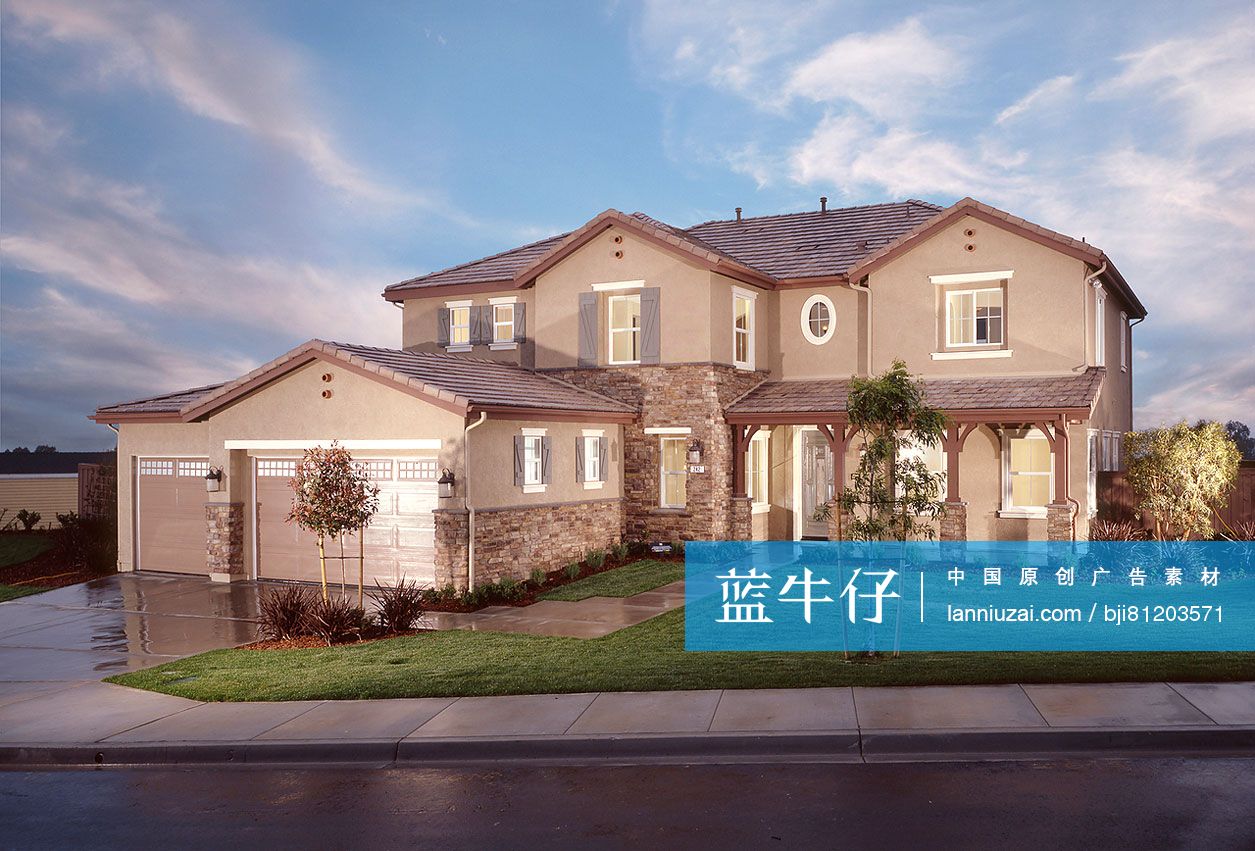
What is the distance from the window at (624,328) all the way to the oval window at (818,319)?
369 cm

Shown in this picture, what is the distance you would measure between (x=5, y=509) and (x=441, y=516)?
1970 cm

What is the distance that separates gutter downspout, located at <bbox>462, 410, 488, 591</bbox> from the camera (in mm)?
16734

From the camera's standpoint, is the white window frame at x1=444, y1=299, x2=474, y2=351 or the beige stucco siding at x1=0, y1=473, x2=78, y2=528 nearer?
the white window frame at x1=444, y1=299, x2=474, y2=351

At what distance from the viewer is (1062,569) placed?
17.7 meters

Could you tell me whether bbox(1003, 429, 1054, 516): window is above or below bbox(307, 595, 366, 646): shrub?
above

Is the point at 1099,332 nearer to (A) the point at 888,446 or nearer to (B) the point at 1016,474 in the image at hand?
(B) the point at 1016,474

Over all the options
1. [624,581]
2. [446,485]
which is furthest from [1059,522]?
[446,485]

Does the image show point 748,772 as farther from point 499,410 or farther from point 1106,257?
point 1106,257

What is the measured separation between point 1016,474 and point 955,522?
79.3 inches

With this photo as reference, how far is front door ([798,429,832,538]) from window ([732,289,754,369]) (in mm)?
2249

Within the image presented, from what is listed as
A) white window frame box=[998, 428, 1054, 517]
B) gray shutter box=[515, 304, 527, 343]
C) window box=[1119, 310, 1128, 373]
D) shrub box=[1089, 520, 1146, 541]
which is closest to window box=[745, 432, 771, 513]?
white window frame box=[998, 428, 1054, 517]

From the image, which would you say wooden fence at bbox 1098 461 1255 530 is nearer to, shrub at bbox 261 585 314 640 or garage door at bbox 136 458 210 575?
shrub at bbox 261 585 314 640

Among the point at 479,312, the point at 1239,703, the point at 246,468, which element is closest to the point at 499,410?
the point at 246,468

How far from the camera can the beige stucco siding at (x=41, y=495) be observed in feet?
104
